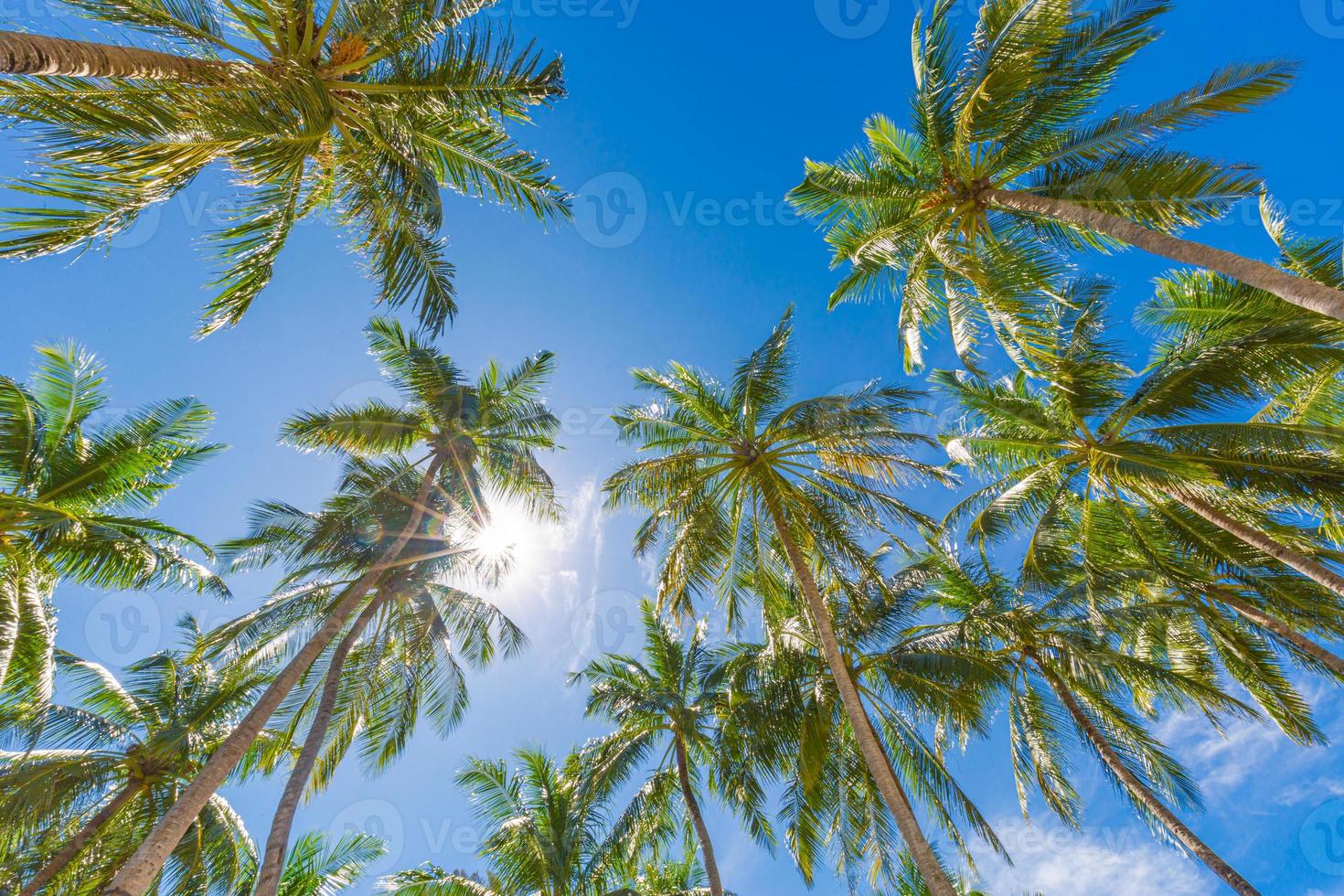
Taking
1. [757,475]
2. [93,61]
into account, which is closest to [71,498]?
[93,61]

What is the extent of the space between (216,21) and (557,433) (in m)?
9.46

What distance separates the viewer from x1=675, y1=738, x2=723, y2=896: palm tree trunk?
13320 millimetres

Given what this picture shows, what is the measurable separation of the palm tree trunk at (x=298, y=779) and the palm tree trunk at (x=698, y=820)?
8112 millimetres

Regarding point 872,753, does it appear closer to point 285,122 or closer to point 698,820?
point 698,820

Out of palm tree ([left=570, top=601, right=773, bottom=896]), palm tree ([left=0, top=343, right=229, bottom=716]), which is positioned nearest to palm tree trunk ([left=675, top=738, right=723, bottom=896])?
palm tree ([left=570, top=601, right=773, bottom=896])

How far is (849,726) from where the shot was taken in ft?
42.7

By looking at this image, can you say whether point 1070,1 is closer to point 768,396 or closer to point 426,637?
point 768,396

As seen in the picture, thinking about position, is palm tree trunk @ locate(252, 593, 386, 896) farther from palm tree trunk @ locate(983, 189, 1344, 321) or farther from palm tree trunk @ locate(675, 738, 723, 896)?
palm tree trunk @ locate(983, 189, 1344, 321)

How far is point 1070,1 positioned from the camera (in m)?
8.12

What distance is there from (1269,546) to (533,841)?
14.8 metres

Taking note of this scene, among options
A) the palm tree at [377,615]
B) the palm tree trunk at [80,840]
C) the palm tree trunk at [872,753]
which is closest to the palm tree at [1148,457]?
the palm tree trunk at [872,753]

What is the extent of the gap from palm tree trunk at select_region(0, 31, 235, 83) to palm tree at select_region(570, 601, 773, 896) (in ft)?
43.5

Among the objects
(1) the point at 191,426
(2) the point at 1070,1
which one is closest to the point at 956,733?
(2) the point at 1070,1

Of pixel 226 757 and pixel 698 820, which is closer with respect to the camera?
pixel 226 757
